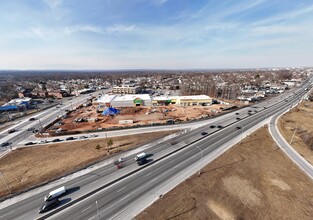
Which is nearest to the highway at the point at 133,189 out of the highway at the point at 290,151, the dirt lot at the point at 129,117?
the highway at the point at 290,151

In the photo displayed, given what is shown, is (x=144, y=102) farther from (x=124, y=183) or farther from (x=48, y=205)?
(x=48, y=205)

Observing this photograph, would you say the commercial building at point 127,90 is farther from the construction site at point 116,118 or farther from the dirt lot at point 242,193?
the dirt lot at point 242,193

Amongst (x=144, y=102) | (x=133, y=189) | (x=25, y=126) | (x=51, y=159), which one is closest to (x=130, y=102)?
(x=144, y=102)

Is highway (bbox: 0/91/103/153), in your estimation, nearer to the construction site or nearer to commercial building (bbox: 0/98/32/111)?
the construction site

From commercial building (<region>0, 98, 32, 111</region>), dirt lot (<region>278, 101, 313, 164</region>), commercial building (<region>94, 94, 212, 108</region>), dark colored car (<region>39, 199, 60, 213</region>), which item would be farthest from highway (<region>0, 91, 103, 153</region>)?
dirt lot (<region>278, 101, 313, 164</region>)

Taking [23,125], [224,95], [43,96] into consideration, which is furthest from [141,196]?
[43,96]

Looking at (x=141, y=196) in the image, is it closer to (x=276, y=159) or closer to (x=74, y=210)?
(x=74, y=210)
